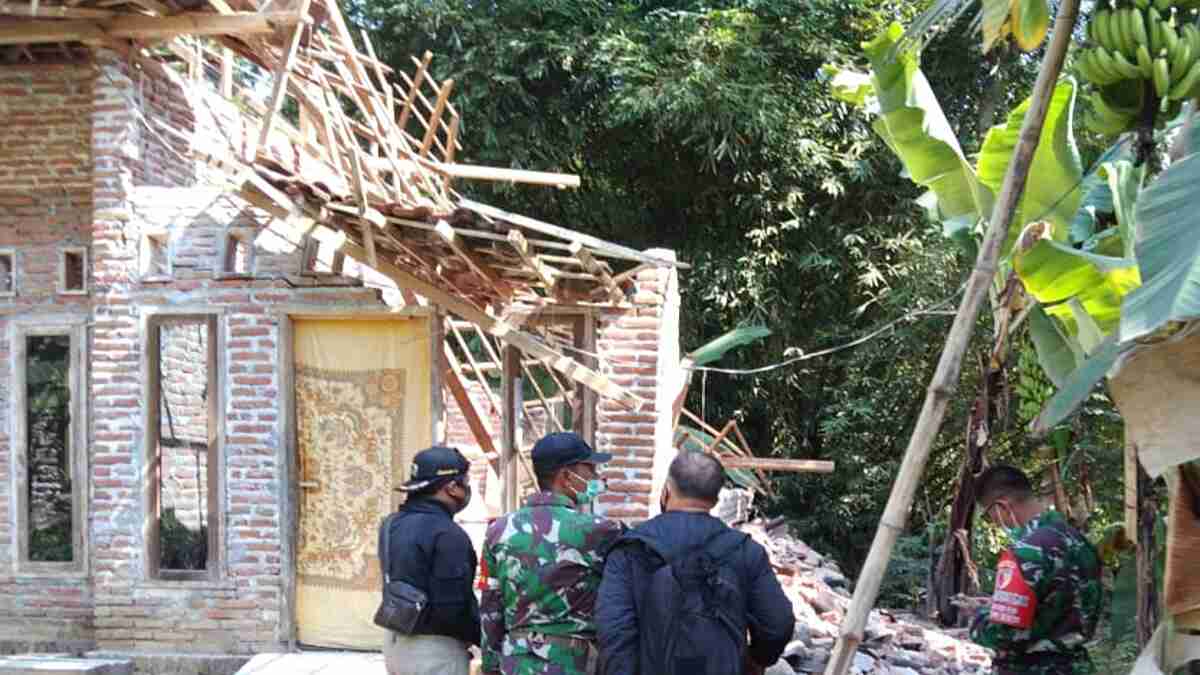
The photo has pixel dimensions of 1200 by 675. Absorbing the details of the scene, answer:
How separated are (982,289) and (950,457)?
12.8 metres

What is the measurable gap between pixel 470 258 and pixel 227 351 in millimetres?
2334

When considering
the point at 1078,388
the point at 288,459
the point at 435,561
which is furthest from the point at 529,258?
the point at 1078,388

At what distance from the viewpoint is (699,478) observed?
13.7ft

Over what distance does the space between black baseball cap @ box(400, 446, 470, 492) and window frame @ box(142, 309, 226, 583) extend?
410 centimetres

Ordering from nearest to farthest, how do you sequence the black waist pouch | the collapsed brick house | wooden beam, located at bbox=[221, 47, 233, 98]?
the black waist pouch < the collapsed brick house < wooden beam, located at bbox=[221, 47, 233, 98]

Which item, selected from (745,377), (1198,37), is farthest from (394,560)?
(745,377)

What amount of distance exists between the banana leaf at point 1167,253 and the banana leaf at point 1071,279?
133cm

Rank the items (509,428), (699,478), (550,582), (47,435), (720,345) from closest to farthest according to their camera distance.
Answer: (699,478), (550,582), (509,428), (47,435), (720,345)

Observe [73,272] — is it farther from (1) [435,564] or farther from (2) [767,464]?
(2) [767,464]

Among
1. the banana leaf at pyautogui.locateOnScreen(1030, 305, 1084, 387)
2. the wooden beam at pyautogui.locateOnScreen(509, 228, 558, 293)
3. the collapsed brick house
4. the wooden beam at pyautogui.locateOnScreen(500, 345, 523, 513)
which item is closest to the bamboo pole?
the banana leaf at pyautogui.locateOnScreen(1030, 305, 1084, 387)

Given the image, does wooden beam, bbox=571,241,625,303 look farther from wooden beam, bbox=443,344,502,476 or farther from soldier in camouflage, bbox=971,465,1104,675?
soldier in camouflage, bbox=971,465,1104,675

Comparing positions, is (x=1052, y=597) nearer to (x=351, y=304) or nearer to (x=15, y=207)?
(x=351, y=304)

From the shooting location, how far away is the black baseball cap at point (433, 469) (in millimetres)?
5000

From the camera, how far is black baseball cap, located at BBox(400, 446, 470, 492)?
5000 millimetres
